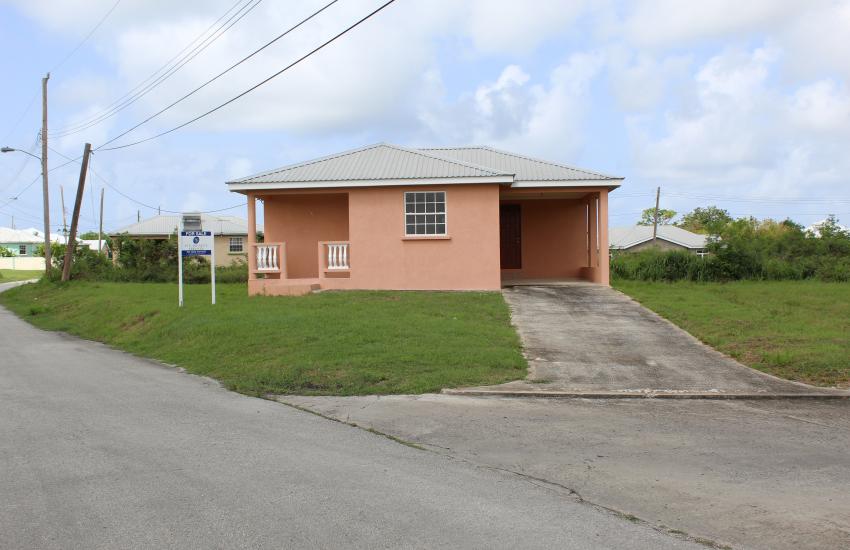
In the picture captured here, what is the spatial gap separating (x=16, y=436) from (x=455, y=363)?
603cm

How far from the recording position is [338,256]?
20.6 m

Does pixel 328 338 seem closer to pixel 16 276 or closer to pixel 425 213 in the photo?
pixel 425 213

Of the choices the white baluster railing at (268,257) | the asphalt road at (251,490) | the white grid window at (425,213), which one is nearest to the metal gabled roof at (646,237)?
the white grid window at (425,213)

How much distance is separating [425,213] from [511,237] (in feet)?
16.2

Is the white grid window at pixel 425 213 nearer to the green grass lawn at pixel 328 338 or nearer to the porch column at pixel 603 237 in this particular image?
the green grass lawn at pixel 328 338

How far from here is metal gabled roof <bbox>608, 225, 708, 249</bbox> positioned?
56.5 metres

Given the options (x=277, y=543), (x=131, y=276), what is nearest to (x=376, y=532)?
(x=277, y=543)

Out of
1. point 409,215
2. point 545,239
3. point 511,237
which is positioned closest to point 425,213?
point 409,215

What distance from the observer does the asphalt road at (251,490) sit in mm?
4895

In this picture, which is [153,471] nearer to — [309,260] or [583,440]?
[583,440]

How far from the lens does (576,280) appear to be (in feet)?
75.8

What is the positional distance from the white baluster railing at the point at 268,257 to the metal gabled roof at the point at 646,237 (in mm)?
38016

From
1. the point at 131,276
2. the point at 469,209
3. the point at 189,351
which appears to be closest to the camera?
the point at 189,351

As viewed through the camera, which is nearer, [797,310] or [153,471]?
[153,471]
